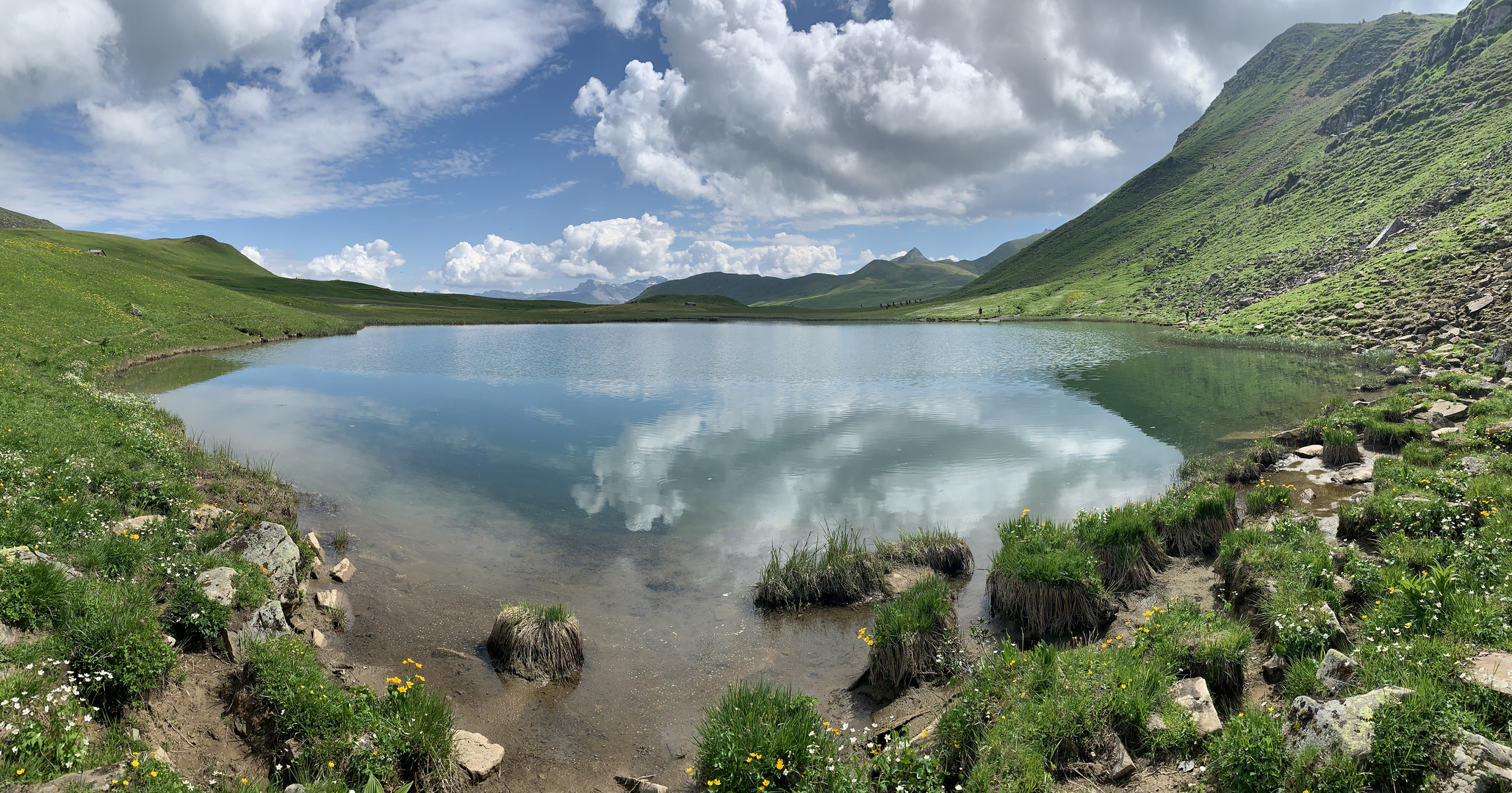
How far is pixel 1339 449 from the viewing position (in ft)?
65.8

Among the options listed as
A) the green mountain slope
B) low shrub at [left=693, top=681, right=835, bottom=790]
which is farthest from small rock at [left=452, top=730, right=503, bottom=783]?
the green mountain slope

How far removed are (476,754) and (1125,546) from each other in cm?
1304

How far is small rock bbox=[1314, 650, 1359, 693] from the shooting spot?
25.4 ft

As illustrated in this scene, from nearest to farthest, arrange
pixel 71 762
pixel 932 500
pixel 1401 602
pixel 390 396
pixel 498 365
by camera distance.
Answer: pixel 71 762 < pixel 1401 602 < pixel 932 500 < pixel 390 396 < pixel 498 365

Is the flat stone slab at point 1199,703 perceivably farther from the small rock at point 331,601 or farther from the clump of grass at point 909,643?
the small rock at point 331,601

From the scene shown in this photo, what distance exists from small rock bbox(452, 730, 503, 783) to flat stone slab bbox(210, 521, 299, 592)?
236 inches

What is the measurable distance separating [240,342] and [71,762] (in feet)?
247

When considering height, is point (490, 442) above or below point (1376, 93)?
below

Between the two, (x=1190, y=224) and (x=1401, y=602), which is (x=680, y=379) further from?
(x=1190, y=224)

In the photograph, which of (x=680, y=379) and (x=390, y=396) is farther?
(x=680, y=379)

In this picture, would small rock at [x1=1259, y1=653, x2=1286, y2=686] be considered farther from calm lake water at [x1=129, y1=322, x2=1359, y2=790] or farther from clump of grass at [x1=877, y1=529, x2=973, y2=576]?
clump of grass at [x1=877, y1=529, x2=973, y2=576]

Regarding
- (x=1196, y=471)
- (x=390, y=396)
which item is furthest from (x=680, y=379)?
(x=1196, y=471)

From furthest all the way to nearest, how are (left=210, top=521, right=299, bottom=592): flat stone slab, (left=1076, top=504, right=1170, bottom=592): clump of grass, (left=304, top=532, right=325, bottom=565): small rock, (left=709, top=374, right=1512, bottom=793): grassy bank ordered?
1. (left=304, top=532, right=325, bottom=565): small rock
2. (left=1076, top=504, right=1170, bottom=592): clump of grass
3. (left=210, top=521, right=299, bottom=592): flat stone slab
4. (left=709, top=374, right=1512, bottom=793): grassy bank

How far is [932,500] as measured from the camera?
19609 millimetres
